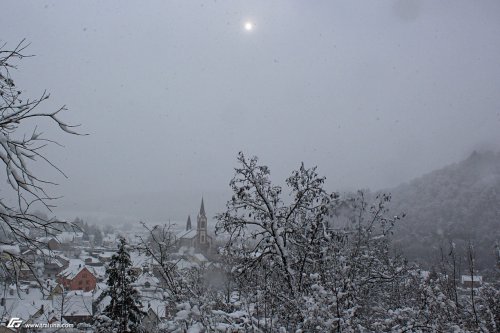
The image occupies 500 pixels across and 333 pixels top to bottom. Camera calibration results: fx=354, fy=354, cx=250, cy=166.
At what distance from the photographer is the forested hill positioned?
62.5m

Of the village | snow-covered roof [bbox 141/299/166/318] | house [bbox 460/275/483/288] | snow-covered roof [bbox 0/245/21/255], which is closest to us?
snow-covered roof [bbox 0/245/21/255]

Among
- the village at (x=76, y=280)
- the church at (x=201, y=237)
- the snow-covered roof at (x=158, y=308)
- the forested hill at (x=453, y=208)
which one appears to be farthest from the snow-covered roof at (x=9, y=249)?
the church at (x=201, y=237)

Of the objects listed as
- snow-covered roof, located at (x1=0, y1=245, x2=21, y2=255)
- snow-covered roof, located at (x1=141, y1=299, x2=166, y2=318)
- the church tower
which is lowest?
snow-covered roof, located at (x1=141, y1=299, x2=166, y2=318)

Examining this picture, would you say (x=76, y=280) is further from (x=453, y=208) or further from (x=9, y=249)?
(x=453, y=208)

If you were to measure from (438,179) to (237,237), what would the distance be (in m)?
114

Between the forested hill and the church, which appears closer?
the forested hill

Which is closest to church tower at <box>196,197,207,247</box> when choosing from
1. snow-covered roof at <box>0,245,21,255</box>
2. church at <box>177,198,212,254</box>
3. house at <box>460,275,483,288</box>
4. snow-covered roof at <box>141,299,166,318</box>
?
church at <box>177,198,212,254</box>

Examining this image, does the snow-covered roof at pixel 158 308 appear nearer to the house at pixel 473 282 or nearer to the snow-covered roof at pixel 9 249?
the snow-covered roof at pixel 9 249

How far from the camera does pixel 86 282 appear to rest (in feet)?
154

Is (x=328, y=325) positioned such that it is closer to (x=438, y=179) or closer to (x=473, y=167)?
(x=438, y=179)

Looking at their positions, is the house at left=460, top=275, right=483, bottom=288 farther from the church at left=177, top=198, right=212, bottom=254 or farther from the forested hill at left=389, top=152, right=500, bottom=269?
the church at left=177, top=198, right=212, bottom=254

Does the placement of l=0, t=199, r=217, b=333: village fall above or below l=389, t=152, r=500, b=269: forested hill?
below

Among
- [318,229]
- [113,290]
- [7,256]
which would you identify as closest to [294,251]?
[318,229]

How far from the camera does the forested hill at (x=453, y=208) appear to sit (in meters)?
62.5
